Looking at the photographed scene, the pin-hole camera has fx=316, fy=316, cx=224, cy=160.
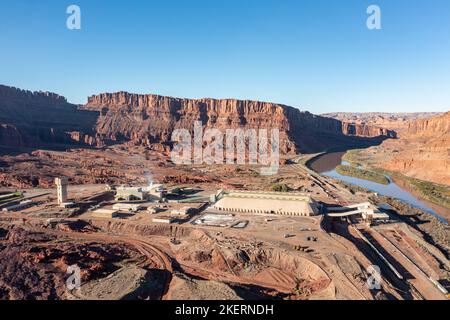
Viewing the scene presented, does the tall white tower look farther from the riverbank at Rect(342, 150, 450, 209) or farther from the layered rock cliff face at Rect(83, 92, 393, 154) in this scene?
the layered rock cliff face at Rect(83, 92, 393, 154)

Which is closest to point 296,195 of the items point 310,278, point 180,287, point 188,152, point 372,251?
point 372,251

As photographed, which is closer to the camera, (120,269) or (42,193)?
(120,269)

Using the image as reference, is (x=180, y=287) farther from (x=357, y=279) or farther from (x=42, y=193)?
(x=42, y=193)

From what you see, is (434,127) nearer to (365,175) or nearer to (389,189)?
(365,175)

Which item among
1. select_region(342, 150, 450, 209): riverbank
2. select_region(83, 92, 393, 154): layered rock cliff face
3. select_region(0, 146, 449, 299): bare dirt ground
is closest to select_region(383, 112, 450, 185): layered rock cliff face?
select_region(342, 150, 450, 209): riverbank

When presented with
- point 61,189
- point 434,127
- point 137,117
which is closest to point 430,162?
point 434,127
